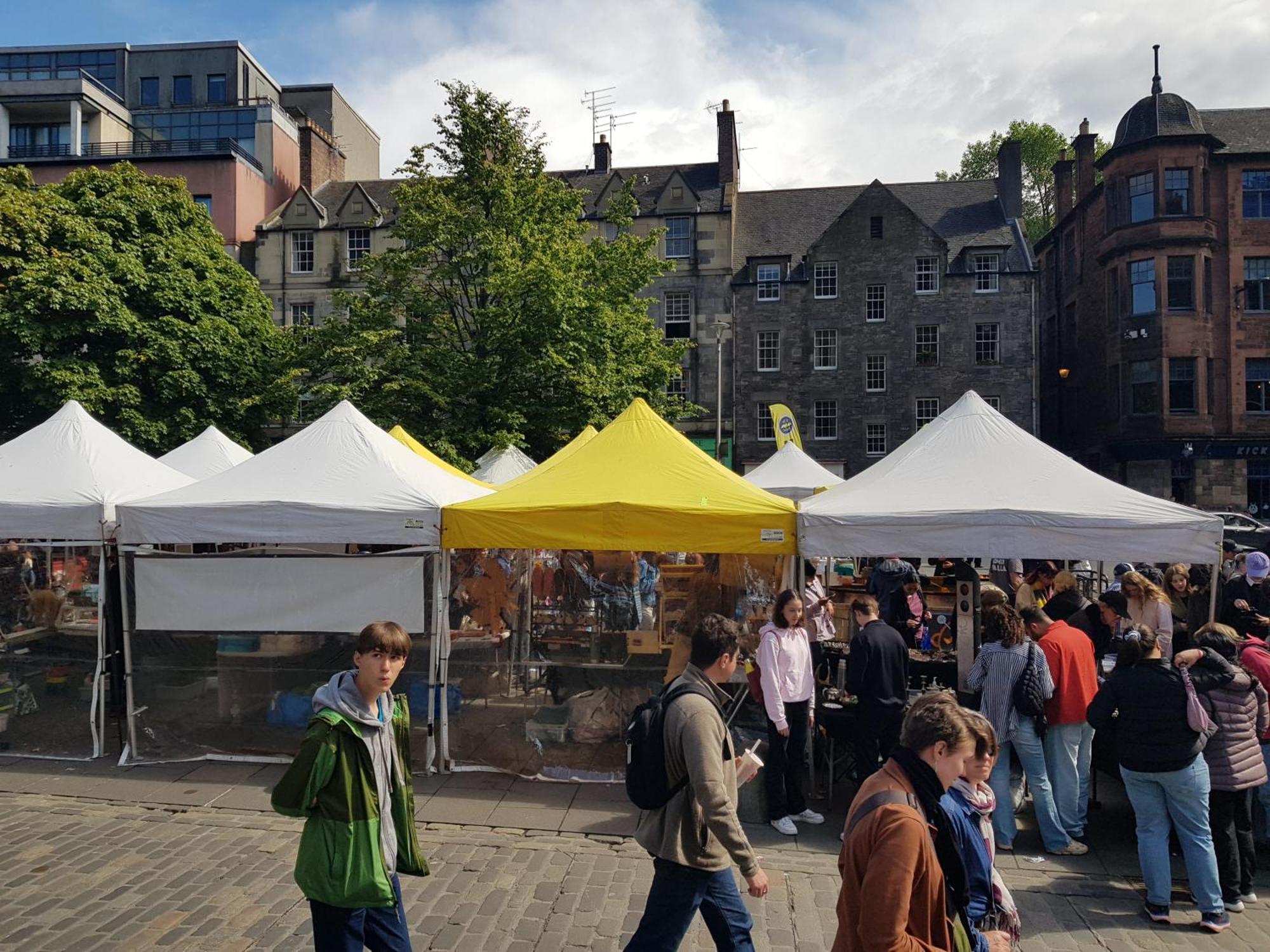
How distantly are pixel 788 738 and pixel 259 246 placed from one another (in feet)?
120

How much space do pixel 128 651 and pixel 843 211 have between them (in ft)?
122

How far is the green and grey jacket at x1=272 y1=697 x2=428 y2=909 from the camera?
333 centimetres

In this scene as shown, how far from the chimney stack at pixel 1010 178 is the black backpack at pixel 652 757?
128 ft

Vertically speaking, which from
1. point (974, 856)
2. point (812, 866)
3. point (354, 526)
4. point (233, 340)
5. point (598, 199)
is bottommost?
point (812, 866)

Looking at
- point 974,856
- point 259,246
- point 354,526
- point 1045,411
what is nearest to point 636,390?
point 354,526

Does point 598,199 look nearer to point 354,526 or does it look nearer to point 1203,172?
point 1203,172

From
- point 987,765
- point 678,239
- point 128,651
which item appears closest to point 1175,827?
point 987,765

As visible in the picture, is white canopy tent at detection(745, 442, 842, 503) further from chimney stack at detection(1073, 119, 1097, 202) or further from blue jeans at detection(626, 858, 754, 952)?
chimney stack at detection(1073, 119, 1097, 202)

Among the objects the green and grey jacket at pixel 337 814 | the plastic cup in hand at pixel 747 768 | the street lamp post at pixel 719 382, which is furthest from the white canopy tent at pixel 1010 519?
the street lamp post at pixel 719 382

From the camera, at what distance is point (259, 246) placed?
36625mm

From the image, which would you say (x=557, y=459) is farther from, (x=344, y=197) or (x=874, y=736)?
(x=344, y=197)

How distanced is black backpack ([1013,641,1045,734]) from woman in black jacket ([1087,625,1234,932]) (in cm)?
74

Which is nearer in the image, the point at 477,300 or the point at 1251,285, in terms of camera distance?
the point at 477,300

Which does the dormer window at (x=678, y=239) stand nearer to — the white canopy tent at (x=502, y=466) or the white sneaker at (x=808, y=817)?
the white canopy tent at (x=502, y=466)
